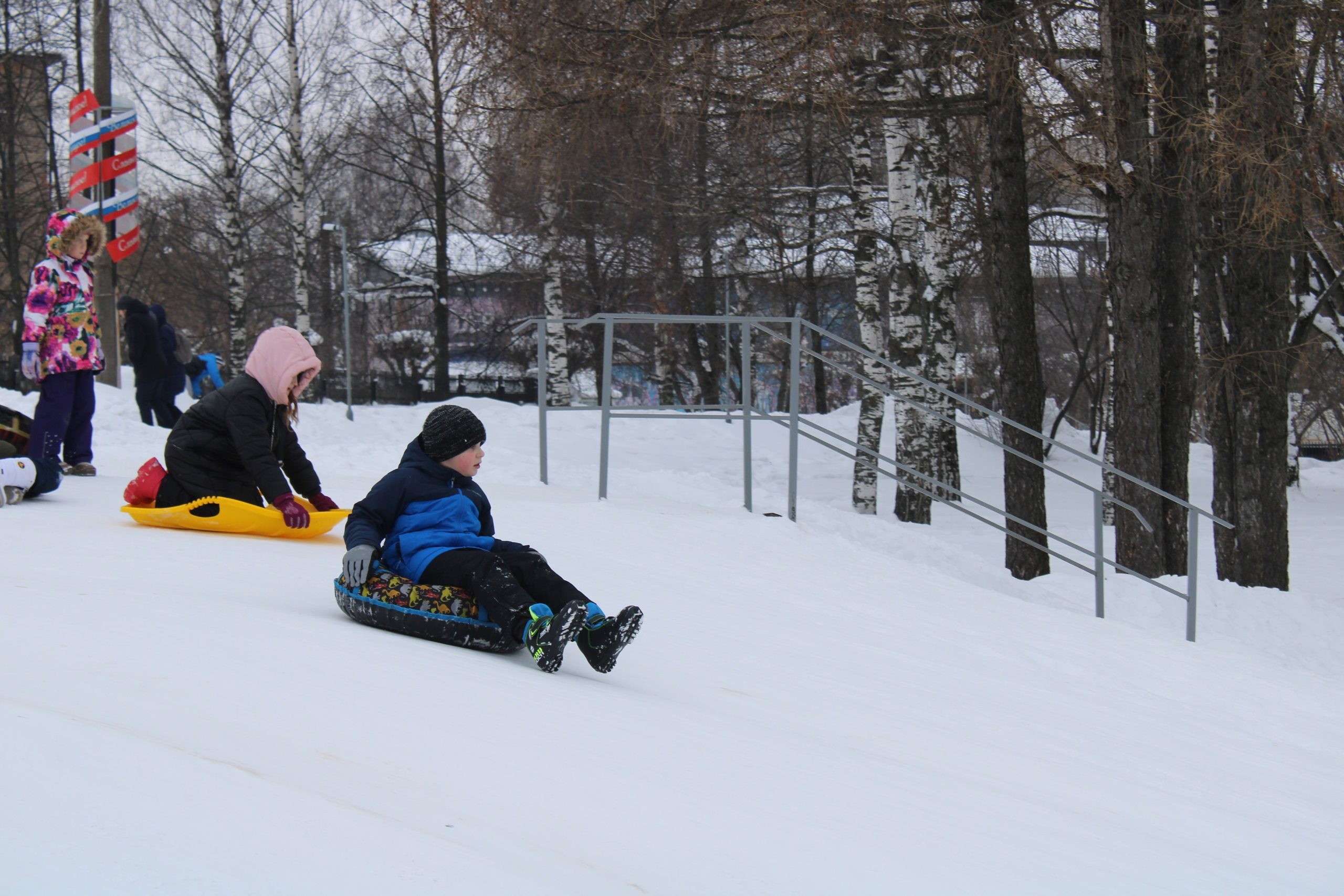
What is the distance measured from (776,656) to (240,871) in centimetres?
296

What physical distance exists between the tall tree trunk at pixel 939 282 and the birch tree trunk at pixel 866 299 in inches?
46.4

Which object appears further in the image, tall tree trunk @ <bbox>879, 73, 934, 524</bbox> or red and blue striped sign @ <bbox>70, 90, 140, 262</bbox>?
red and blue striped sign @ <bbox>70, 90, 140, 262</bbox>

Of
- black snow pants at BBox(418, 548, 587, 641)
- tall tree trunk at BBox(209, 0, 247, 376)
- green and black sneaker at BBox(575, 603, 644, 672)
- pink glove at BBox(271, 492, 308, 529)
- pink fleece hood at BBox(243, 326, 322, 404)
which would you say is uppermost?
tall tree trunk at BBox(209, 0, 247, 376)

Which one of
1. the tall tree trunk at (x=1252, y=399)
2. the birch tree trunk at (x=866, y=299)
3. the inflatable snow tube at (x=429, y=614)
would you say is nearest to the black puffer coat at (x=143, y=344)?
the birch tree trunk at (x=866, y=299)

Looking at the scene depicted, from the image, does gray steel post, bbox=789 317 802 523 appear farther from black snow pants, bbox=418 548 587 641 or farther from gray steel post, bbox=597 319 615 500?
black snow pants, bbox=418 548 587 641

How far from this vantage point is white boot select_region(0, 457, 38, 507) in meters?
5.59

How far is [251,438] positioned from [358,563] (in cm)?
175

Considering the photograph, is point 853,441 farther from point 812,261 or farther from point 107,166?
point 812,261

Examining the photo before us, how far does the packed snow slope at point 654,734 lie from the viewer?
1.80 meters

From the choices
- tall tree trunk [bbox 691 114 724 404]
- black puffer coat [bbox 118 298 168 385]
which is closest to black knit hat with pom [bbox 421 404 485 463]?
tall tree trunk [bbox 691 114 724 404]

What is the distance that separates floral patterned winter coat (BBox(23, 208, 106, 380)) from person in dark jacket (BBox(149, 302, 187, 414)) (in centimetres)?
410

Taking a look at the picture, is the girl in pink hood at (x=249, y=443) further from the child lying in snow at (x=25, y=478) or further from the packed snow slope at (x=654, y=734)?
the child lying in snow at (x=25, y=478)

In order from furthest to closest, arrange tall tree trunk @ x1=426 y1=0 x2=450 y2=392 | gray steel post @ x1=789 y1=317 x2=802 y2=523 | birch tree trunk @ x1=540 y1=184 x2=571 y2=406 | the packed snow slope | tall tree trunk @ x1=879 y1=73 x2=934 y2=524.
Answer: tall tree trunk @ x1=426 y1=0 x2=450 y2=392, birch tree trunk @ x1=540 y1=184 x2=571 y2=406, tall tree trunk @ x1=879 y1=73 x2=934 y2=524, gray steel post @ x1=789 y1=317 x2=802 y2=523, the packed snow slope

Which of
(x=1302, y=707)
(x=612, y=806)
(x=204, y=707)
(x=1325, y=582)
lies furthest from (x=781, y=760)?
(x=1325, y=582)
